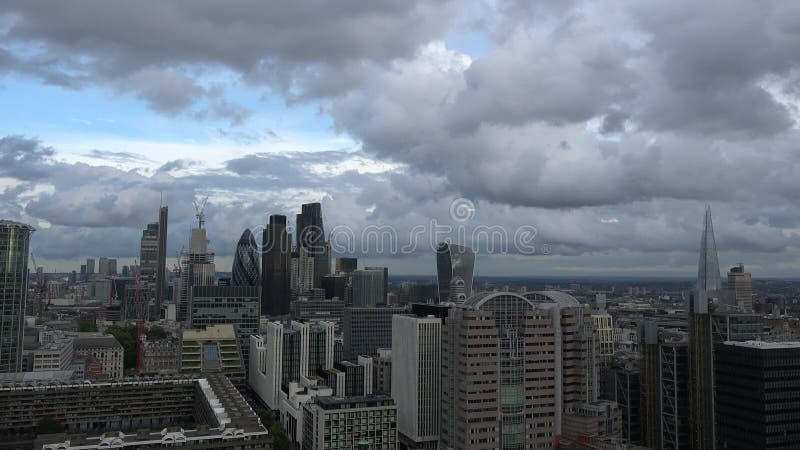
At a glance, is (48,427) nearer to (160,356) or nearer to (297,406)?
(297,406)

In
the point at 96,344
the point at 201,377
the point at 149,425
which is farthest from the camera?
the point at 96,344

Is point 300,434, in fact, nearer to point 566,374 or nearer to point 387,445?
point 387,445

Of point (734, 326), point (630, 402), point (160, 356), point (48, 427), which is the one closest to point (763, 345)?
point (734, 326)

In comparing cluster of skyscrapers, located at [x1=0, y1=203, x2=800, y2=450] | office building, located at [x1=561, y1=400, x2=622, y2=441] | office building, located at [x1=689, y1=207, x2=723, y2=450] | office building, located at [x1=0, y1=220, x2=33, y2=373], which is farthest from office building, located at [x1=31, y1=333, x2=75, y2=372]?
office building, located at [x1=689, y1=207, x2=723, y2=450]

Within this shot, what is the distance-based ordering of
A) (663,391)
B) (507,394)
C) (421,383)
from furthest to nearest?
(421,383) → (663,391) → (507,394)

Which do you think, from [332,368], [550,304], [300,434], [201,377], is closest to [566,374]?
[550,304]

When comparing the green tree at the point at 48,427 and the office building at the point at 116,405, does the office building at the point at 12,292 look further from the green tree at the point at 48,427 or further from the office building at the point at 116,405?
the green tree at the point at 48,427
